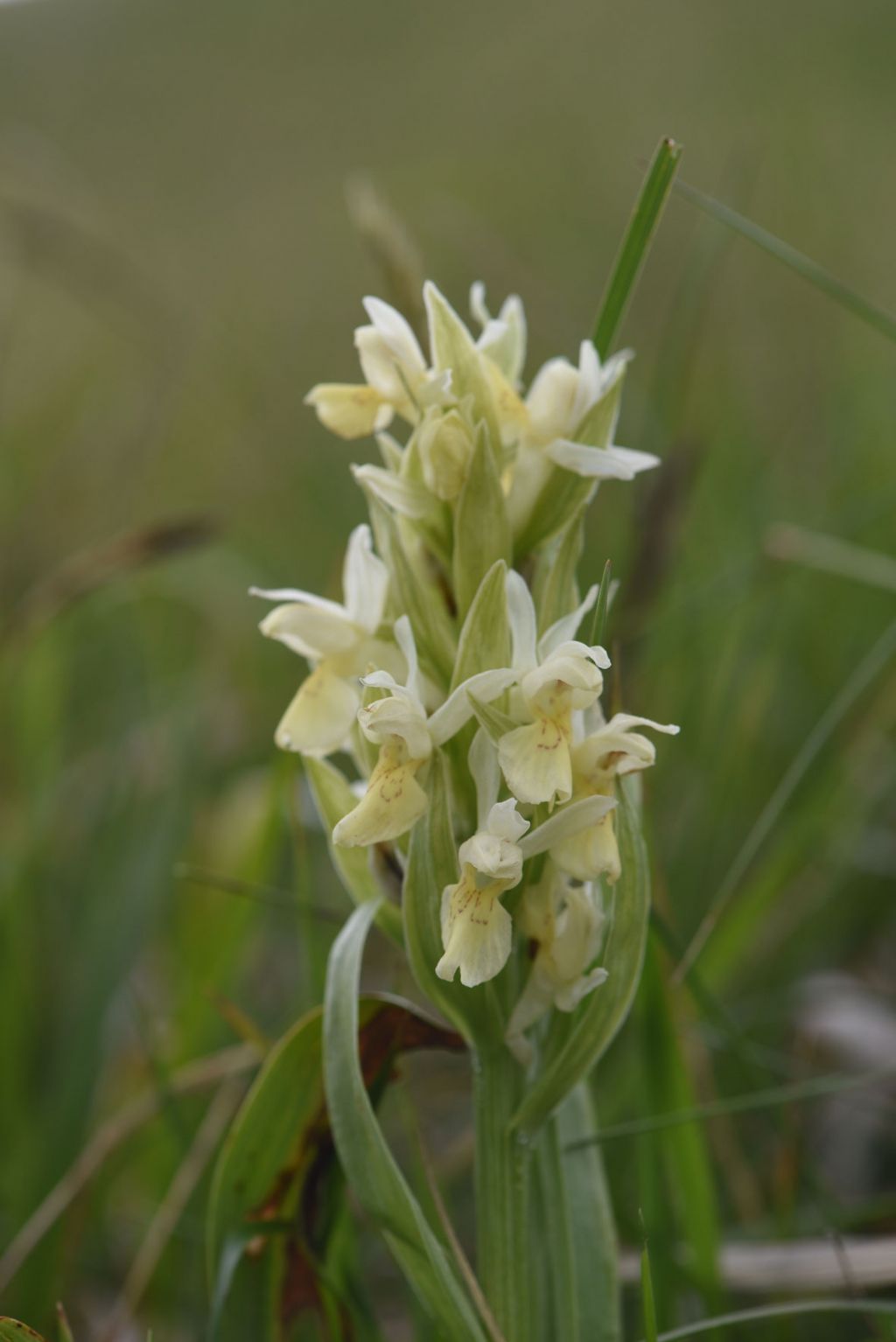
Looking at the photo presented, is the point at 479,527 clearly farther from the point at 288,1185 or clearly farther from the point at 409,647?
the point at 288,1185

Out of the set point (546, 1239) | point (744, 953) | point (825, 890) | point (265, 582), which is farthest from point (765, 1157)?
point (265, 582)

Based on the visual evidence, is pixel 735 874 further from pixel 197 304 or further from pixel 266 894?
pixel 197 304

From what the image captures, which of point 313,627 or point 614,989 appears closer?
point 614,989

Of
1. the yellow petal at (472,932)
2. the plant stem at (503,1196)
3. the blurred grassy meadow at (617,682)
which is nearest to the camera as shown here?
the yellow petal at (472,932)

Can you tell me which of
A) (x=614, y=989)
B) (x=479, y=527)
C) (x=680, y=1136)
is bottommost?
(x=680, y=1136)

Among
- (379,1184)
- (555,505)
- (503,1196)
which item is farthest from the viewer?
(555,505)

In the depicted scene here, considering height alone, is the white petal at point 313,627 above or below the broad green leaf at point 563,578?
below

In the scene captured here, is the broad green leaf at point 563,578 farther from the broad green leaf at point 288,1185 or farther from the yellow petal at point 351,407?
the broad green leaf at point 288,1185

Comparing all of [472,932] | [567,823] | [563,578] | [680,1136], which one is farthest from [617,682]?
[680,1136]

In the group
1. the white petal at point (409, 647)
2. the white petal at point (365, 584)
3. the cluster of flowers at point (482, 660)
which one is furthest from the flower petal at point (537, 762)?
the white petal at point (365, 584)
